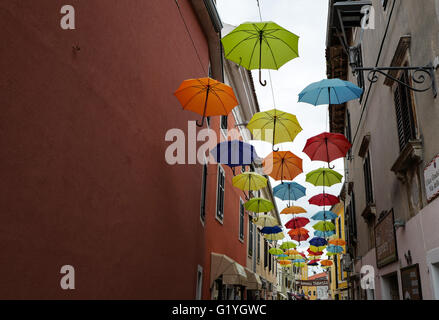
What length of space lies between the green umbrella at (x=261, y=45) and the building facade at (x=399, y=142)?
3.21ft

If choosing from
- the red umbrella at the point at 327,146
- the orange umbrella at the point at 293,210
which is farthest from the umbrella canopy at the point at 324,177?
the orange umbrella at the point at 293,210

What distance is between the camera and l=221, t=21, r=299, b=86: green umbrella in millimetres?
7777

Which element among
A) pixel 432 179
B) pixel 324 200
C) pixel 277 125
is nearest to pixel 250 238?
pixel 324 200

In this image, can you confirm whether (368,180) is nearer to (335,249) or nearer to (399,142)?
(399,142)

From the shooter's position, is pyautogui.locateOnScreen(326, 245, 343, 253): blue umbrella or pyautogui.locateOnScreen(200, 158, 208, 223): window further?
pyautogui.locateOnScreen(326, 245, 343, 253): blue umbrella

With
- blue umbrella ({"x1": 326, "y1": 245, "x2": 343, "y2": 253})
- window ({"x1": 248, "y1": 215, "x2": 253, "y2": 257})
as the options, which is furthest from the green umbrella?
blue umbrella ({"x1": 326, "y1": 245, "x2": 343, "y2": 253})

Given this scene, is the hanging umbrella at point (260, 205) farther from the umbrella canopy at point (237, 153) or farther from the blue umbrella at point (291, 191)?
the umbrella canopy at point (237, 153)

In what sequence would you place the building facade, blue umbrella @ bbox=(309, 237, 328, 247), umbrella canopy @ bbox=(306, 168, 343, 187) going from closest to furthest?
1. the building facade
2. umbrella canopy @ bbox=(306, 168, 343, 187)
3. blue umbrella @ bbox=(309, 237, 328, 247)

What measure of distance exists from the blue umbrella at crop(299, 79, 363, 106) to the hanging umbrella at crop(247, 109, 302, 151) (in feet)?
3.78

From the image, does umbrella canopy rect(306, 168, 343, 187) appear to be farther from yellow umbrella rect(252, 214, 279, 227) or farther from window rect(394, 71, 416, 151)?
yellow umbrella rect(252, 214, 279, 227)

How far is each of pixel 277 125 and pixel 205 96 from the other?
2.80 m

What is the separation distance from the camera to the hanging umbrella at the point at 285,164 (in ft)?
40.5

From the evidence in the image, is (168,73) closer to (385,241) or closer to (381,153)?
(381,153)
